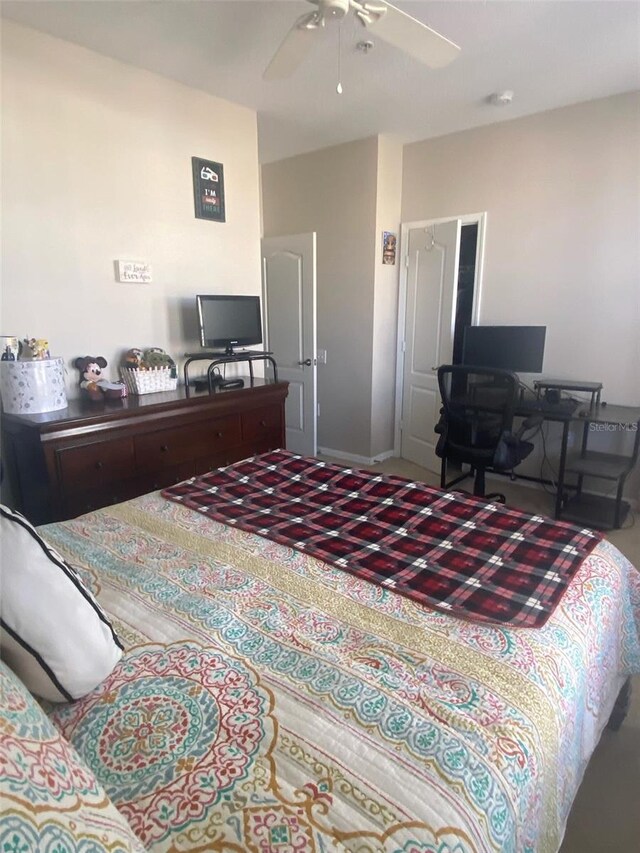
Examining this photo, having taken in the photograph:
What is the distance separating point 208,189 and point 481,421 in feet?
7.37

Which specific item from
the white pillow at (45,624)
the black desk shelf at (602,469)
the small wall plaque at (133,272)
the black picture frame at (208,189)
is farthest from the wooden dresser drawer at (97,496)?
the black desk shelf at (602,469)

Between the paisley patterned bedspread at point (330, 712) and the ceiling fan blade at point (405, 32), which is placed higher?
the ceiling fan blade at point (405, 32)

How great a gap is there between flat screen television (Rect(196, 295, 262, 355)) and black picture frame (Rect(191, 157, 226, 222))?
0.56 m

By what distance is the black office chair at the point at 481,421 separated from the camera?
291 centimetres

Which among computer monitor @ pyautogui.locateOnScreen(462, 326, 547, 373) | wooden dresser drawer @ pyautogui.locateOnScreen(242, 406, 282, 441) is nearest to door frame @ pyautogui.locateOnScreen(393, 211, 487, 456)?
computer monitor @ pyautogui.locateOnScreen(462, 326, 547, 373)

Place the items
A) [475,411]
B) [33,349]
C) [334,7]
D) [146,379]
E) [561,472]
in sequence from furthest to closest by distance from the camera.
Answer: [561,472] < [475,411] < [146,379] < [33,349] < [334,7]

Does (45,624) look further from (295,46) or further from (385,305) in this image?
(385,305)

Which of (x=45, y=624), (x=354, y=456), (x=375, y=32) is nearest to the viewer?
(x=45, y=624)

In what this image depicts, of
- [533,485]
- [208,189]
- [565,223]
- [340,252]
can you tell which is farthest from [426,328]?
[208,189]

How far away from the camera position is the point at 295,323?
4105mm

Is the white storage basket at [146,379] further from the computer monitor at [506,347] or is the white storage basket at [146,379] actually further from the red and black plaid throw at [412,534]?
the computer monitor at [506,347]

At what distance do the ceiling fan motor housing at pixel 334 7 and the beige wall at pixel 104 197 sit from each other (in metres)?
1.45

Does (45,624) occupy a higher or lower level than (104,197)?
lower

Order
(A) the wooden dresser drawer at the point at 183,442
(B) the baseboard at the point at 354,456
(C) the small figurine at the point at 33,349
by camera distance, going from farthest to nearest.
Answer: (B) the baseboard at the point at 354,456, (A) the wooden dresser drawer at the point at 183,442, (C) the small figurine at the point at 33,349
